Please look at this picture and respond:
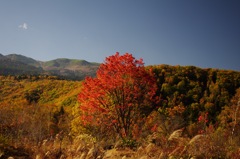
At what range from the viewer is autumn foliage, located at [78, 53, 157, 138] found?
19.3m

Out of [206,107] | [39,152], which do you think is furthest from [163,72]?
[39,152]

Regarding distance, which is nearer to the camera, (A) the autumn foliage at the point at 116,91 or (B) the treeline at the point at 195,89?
(A) the autumn foliage at the point at 116,91

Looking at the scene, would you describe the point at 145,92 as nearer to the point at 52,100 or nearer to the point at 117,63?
the point at 117,63

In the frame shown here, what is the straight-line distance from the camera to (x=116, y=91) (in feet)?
64.4

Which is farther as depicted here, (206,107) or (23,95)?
(23,95)

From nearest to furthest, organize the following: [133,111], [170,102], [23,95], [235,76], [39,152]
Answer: [39,152], [133,111], [170,102], [235,76], [23,95]

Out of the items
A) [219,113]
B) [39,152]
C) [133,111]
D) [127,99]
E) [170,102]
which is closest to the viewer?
[39,152]

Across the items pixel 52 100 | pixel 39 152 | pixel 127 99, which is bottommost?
pixel 52 100

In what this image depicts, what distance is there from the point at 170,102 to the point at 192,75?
42.1ft

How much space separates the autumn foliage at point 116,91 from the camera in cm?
1931

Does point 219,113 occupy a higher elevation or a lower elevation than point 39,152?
lower

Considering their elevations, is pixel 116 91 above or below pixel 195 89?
above

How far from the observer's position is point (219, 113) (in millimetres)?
55938

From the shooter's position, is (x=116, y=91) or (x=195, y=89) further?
(x=195, y=89)
